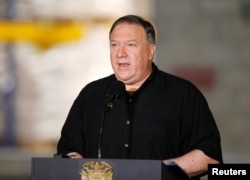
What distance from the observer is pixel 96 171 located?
3811 mm

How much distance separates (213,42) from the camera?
857 centimetres

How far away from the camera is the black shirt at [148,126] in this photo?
432cm

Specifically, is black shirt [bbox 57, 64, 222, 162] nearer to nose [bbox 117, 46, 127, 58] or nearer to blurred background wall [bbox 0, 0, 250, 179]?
nose [bbox 117, 46, 127, 58]

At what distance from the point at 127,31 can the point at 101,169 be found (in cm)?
84

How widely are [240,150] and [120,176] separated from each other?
4.78 m

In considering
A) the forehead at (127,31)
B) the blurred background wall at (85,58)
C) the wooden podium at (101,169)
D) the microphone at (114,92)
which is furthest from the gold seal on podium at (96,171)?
the blurred background wall at (85,58)

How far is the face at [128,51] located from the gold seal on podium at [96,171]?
684mm

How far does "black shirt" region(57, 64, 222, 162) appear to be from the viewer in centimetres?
432

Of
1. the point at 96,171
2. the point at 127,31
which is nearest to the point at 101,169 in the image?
the point at 96,171

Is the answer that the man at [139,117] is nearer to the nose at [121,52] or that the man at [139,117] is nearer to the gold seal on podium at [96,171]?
the nose at [121,52]

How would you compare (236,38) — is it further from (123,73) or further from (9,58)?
(123,73)

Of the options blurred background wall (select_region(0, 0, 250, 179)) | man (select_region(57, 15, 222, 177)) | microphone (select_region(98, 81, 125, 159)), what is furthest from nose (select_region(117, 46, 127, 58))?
blurred background wall (select_region(0, 0, 250, 179))

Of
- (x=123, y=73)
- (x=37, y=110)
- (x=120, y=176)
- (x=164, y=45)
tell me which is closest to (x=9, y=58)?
(x=37, y=110)

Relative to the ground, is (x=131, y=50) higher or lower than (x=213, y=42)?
lower
